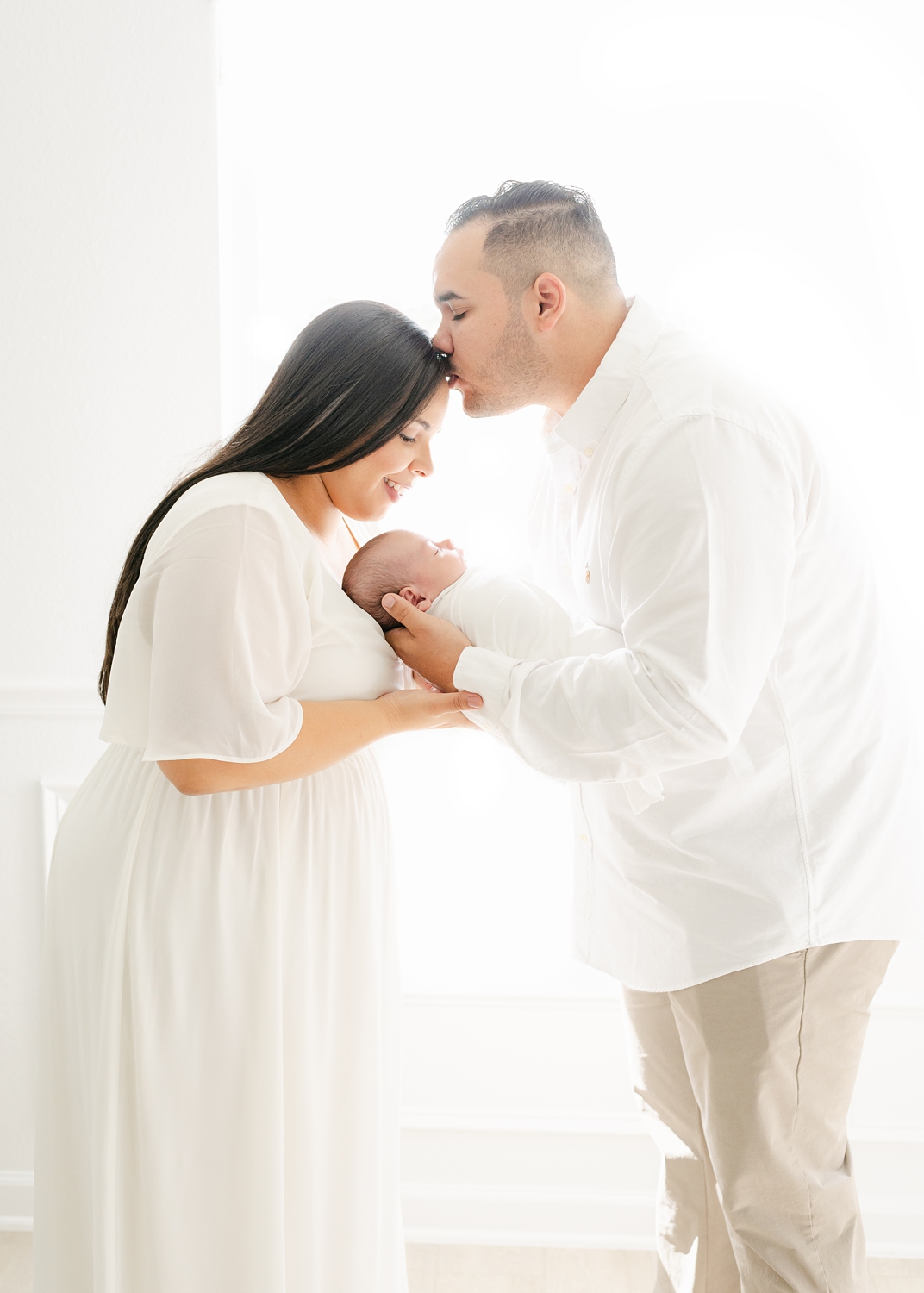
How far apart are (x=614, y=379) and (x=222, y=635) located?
2.33 ft

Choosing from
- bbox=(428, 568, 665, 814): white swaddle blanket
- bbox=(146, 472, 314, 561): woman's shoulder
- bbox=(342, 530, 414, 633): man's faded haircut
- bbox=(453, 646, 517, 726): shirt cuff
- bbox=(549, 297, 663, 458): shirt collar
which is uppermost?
bbox=(549, 297, 663, 458): shirt collar

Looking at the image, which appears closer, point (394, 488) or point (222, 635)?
point (222, 635)

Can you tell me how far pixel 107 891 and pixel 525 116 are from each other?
6.13ft

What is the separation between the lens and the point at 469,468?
7.54ft

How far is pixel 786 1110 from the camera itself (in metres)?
1.39

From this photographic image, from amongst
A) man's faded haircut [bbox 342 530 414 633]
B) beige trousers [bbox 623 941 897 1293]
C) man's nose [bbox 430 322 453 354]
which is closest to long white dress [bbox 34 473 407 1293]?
man's faded haircut [bbox 342 530 414 633]

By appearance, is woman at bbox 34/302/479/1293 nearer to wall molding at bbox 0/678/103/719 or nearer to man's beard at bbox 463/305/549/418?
man's beard at bbox 463/305/549/418

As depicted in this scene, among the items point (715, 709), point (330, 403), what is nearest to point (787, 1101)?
point (715, 709)

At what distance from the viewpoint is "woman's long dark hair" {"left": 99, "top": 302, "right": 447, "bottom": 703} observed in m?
1.42

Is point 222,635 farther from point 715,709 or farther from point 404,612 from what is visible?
point 715,709

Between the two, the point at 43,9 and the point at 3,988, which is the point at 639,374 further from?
the point at 3,988

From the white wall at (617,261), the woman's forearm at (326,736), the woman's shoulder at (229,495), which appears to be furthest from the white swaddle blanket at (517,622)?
the white wall at (617,261)

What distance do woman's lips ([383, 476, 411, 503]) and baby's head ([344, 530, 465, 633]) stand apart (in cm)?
6

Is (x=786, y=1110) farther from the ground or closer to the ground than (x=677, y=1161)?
farther from the ground
